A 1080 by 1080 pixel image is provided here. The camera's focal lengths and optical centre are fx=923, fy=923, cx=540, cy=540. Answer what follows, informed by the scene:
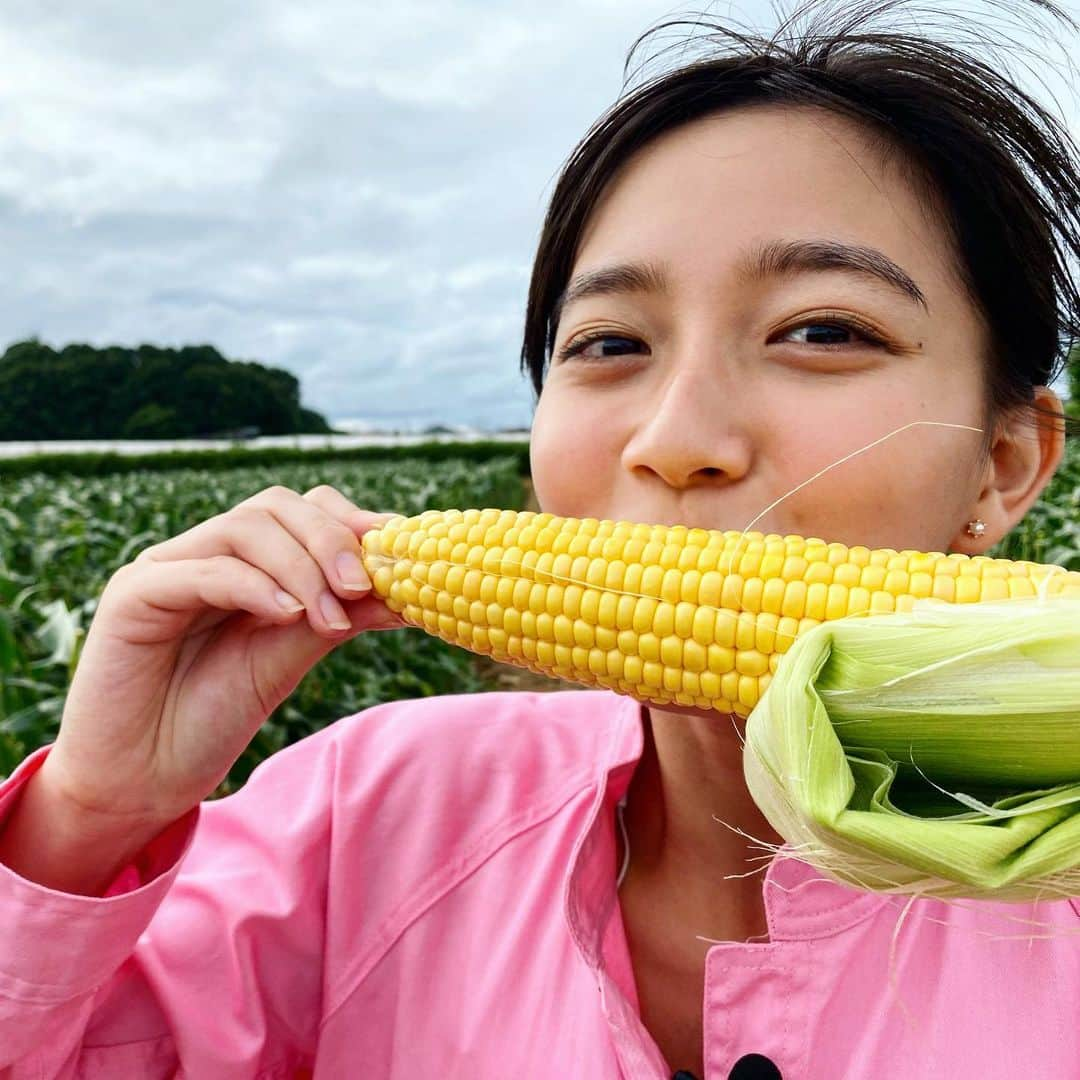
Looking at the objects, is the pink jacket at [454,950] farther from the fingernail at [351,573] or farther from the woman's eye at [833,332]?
the woman's eye at [833,332]

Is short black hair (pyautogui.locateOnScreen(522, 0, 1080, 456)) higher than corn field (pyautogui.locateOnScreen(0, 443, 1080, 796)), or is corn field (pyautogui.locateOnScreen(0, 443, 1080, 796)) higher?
short black hair (pyautogui.locateOnScreen(522, 0, 1080, 456))

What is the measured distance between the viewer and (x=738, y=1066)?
4.61ft

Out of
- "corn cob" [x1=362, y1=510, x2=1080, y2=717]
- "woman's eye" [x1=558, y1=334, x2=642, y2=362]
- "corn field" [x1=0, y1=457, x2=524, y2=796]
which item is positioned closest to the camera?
"corn cob" [x1=362, y1=510, x2=1080, y2=717]

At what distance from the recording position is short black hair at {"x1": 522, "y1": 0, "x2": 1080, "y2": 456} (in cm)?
161

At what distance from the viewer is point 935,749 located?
104cm

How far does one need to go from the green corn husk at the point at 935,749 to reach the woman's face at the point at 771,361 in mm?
346

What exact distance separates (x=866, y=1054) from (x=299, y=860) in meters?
1.01

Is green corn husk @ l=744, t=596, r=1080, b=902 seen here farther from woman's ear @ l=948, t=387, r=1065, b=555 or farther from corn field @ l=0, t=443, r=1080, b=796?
corn field @ l=0, t=443, r=1080, b=796

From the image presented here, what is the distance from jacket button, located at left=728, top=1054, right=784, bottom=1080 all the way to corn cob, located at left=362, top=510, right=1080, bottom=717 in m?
0.57

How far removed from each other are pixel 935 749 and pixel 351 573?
90cm

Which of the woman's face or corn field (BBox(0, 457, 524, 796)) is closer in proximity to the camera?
the woman's face

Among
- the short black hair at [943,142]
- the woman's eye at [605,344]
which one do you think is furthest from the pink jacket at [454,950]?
the short black hair at [943,142]

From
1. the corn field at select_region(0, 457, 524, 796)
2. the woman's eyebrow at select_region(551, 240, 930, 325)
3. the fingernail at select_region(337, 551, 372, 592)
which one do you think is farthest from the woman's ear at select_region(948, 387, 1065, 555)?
the corn field at select_region(0, 457, 524, 796)

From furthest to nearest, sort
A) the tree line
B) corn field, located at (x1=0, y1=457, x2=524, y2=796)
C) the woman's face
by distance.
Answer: the tree line → corn field, located at (x1=0, y1=457, x2=524, y2=796) → the woman's face
